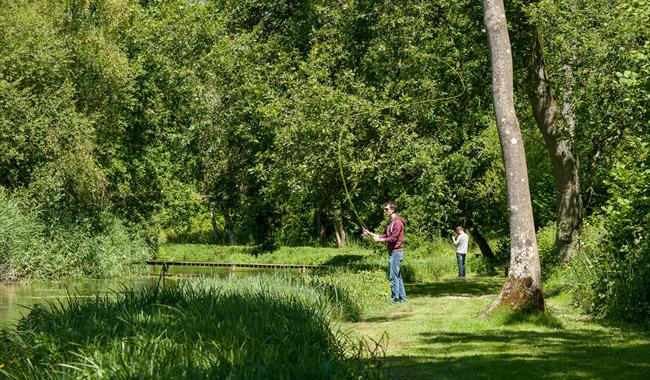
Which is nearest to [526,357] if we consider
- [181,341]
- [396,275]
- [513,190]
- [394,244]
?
[513,190]

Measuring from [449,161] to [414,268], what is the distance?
721 cm

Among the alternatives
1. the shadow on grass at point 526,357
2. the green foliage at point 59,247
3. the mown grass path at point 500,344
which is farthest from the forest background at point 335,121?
the shadow on grass at point 526,357

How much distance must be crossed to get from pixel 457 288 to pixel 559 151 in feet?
14.8

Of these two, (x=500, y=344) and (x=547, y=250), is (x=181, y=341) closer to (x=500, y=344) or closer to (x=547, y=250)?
(x=500, y=344)

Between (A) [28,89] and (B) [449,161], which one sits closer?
(B) [449,161]

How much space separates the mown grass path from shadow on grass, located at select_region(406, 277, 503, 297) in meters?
4.19

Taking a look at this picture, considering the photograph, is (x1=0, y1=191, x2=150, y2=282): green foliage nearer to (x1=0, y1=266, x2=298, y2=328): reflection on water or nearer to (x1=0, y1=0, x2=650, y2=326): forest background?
(x1=0, y1=0, x2=650, y2=326): forest background

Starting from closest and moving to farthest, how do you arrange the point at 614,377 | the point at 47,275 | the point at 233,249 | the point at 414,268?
the point at 614,377
the point at 414,268
the point at 47,275
the point at 233,249

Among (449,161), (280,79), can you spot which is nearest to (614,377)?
(449,161)

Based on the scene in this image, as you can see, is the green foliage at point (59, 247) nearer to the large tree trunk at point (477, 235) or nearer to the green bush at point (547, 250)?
the large tree trunk at point (477, 235)

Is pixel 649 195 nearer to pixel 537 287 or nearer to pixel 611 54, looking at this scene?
pixel 537 287

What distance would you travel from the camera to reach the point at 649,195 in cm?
1517

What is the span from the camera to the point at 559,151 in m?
21.9

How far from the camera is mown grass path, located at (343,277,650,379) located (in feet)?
34.3
